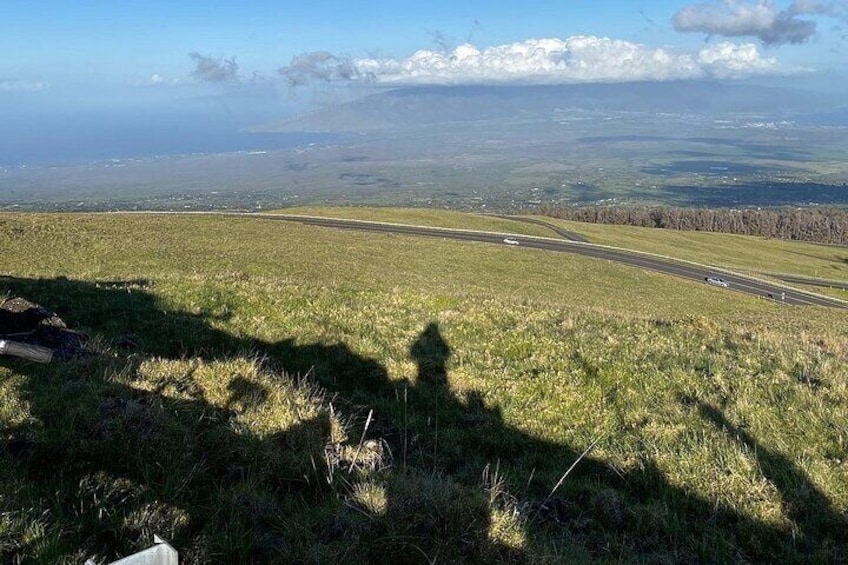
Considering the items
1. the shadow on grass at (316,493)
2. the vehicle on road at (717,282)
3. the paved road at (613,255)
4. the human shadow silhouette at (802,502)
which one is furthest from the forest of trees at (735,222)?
the shadow on grass at (316,493)

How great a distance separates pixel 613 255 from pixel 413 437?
63057 mm

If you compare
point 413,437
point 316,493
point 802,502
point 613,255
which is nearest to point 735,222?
point 613,255

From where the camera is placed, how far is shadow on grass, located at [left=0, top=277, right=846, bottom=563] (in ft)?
13.4

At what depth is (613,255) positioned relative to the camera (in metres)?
65.4

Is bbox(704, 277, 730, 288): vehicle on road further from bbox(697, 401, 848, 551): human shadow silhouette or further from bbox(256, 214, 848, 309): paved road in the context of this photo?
bbox(697, 401, 848, 551): human shadow silhouette

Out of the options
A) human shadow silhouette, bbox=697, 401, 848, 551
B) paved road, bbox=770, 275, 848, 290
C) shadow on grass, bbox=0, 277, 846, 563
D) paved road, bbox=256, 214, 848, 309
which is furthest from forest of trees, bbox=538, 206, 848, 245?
shadow on grass, bbox=0, 277, 846, 563

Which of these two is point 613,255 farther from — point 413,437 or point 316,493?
point 316,493

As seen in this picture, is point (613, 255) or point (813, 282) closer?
point (613, 255)

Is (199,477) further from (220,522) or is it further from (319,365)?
(319,365)

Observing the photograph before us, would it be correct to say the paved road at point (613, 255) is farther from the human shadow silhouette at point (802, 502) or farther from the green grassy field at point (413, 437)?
the human shadow silhouette at point (802, 502)

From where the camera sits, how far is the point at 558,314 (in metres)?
13.4

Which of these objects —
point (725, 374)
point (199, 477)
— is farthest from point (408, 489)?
point (725, 374)

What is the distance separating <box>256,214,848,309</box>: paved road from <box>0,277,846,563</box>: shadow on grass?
177 ft

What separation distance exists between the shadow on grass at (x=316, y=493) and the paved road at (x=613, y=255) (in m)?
54.0
